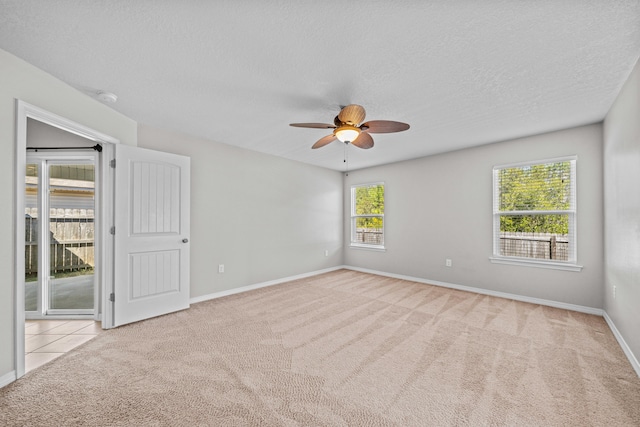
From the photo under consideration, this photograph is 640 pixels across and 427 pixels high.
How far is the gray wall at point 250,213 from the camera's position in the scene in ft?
12.8

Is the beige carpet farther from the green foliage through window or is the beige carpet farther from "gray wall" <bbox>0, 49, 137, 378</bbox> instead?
the green foliage through window

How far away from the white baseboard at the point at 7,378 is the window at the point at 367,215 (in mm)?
5243

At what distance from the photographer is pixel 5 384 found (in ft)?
6.22

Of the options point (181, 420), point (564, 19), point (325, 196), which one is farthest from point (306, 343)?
point (325, 196)

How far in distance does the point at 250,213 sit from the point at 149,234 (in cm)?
163

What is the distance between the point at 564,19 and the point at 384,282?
14.0 ft

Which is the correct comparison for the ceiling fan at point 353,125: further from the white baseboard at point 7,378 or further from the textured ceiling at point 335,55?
the white baseboard at point 7,378

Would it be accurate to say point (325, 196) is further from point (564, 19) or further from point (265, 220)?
point (564, 19)

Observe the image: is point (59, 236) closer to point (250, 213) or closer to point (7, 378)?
point (7, 378)

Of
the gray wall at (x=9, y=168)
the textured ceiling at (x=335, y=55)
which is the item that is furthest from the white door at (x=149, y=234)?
the gray wall at (x=9, y=168)

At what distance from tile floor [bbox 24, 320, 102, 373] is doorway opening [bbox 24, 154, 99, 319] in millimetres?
183

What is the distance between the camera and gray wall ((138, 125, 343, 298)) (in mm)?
3889

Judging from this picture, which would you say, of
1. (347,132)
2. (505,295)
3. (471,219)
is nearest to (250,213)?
(347,132)

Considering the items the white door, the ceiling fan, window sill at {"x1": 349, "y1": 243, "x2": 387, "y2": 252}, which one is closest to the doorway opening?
the white door
